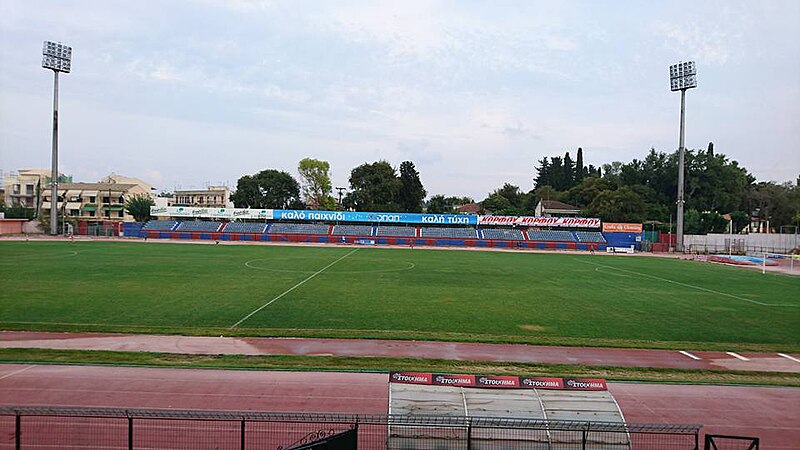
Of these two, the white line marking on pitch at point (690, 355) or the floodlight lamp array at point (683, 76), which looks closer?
the white line marking on pitch at point (690, 355)

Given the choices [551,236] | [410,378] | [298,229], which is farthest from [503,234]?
[410,378]

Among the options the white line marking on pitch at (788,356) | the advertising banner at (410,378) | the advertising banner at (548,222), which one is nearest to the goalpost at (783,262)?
the advertising banner at (548,222)

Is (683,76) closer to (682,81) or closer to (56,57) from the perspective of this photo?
(682,81)

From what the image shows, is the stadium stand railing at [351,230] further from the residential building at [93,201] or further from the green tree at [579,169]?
the green tree at [579,169]

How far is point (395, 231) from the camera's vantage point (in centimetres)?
7719

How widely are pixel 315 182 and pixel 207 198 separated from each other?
103 ft

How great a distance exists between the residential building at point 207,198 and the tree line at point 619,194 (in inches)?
655

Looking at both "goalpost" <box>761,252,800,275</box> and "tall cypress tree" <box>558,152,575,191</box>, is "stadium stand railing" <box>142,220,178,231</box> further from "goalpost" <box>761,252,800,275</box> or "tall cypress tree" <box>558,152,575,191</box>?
"tall cypress tree" <box>558,152,575,191</box>

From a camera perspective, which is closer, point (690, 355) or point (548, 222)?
point (690, 355)

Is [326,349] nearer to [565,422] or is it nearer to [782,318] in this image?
[565,422]

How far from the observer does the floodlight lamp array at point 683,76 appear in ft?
209

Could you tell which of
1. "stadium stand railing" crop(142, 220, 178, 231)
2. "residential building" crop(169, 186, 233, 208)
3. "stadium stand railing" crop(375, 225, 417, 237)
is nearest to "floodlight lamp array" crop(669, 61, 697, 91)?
"stadium stand railing" crop(375, 225, 417, 237)

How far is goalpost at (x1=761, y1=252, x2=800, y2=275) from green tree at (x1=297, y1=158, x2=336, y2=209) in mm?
74901

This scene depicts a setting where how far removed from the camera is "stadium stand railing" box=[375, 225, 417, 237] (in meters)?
76.2
